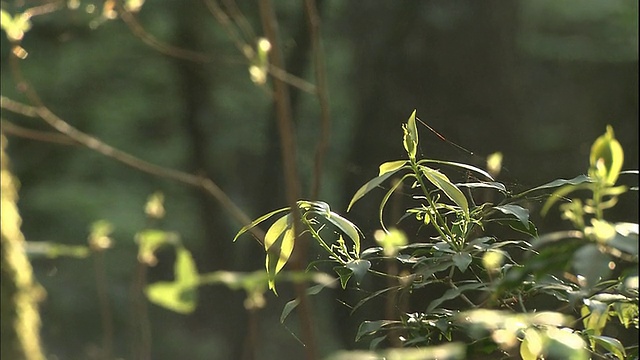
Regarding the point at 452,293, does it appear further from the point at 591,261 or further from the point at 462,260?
the point at 591,261

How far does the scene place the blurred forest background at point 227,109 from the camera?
2.85 m

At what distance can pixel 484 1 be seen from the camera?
292cm

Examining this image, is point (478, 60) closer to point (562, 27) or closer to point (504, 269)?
point (562, 27)

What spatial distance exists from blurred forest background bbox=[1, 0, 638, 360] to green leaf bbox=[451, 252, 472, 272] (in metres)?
2.20

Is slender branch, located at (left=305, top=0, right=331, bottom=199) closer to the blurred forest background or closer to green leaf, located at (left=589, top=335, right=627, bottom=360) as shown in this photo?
green leaf, located at (left=589, top=335, right=627, bottom=360)

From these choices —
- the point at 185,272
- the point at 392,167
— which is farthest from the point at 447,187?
the point at 185,272

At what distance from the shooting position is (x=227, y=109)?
4168mm

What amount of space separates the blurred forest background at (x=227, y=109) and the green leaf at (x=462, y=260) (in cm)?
220

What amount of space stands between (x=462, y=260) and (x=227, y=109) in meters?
3.76

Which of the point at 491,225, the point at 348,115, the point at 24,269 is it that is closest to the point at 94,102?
the point at 348,115

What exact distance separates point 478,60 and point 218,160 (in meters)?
1.81

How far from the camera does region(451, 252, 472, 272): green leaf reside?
46cm

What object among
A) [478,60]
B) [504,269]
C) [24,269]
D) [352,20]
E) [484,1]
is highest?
[352,20]

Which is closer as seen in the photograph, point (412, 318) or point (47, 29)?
point (412, 318)
